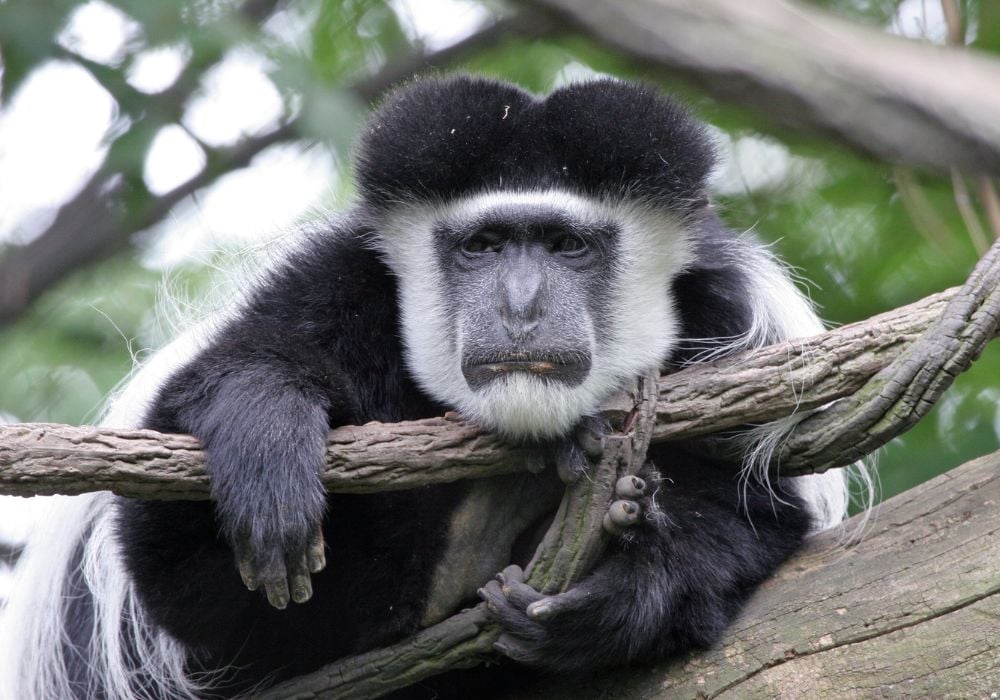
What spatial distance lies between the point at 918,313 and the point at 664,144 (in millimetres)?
592

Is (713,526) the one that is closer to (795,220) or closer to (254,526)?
(254,526)

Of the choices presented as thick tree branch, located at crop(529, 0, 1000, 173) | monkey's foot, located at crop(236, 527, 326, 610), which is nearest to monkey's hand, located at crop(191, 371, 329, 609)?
monkey's foot, located at crop(236, 527, 326, 610)

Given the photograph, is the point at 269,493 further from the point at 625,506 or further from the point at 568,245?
the point at 568,245

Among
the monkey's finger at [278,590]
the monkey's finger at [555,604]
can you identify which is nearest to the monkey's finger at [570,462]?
the monkey's finger at [555,604]

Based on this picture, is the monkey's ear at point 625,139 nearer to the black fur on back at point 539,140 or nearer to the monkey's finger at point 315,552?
the black fur on back at point 539,140

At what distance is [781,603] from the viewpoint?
A: 2.06m

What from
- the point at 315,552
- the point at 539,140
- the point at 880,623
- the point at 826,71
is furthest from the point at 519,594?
the point at 826,71

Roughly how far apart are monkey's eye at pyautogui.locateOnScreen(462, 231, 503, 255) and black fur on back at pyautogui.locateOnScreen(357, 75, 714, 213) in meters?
0.09

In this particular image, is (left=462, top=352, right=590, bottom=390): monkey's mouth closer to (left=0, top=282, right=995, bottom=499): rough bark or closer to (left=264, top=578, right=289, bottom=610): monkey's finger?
(left=0, top=282, right=995, bottom=499): rough bark

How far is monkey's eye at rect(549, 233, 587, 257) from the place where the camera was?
223cm

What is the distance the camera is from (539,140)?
2.24 m

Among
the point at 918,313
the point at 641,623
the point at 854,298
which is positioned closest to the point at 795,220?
the point at 854,298

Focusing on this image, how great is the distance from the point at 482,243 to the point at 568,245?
0.17m

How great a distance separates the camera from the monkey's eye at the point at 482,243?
223cm
